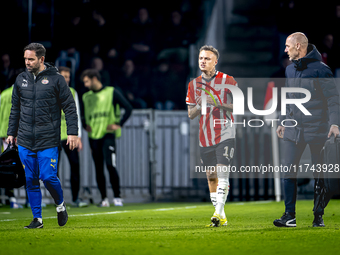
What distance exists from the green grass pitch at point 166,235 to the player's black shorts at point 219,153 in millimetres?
660

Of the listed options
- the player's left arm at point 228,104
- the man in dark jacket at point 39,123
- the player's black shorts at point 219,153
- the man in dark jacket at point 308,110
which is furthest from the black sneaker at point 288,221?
the man in dark jacket at point 39,123

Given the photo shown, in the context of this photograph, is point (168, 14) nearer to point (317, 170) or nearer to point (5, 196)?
point (5, 196)

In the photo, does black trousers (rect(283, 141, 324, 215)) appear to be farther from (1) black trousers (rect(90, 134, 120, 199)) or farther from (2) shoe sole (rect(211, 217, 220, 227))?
(1) black trousers (rect(90, 134, 120, 199))

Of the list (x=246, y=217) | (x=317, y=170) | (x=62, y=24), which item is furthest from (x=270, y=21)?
(x=317, y=170)

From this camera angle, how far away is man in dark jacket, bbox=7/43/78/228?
6.04 meters

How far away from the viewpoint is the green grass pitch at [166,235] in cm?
450

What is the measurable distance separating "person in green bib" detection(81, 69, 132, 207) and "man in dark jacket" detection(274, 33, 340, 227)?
13.2 feet

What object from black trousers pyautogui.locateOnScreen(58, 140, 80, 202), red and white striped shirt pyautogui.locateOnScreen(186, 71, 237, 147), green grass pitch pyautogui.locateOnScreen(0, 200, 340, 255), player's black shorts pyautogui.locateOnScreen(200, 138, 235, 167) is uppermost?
red and white striped shirt pyautogui.locateOnScreen(186, 71, 237, 147)

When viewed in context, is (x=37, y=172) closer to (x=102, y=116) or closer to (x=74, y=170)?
(x=74, y=170)

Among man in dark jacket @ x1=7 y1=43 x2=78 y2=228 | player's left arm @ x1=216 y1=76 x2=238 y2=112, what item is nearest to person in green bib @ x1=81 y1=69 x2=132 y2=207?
man in dark jacket @ x1=7 y1=43 x2=78 y2=228

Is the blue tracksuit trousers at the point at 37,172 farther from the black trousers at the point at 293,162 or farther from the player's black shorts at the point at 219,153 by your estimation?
the black trousers at the point at 293,162

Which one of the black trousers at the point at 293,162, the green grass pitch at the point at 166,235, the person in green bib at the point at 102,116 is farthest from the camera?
the person in green bib at the point at 102,116

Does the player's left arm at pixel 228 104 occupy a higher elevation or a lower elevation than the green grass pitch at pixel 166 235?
higher

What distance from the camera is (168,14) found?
13930mm
